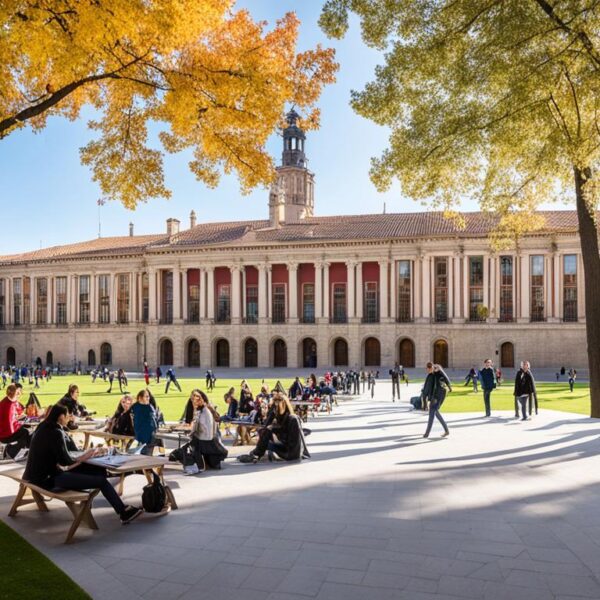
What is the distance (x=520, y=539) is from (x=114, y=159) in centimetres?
919

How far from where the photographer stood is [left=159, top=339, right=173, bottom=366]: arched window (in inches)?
2282

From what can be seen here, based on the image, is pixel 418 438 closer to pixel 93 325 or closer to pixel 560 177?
pixel 560 177

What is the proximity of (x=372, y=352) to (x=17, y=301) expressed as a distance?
38.6 metres

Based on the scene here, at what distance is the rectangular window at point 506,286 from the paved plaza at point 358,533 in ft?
130

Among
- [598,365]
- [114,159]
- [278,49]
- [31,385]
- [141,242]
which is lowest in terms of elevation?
[31,385]

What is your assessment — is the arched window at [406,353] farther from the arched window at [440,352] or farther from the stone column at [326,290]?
the stone column at [326,290]

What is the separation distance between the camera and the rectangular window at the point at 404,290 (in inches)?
2020

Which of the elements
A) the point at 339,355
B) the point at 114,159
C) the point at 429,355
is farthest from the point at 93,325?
the point at 114,159

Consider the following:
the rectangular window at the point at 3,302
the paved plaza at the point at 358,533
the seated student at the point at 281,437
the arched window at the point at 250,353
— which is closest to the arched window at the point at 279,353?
the arched window at the point at 250,353

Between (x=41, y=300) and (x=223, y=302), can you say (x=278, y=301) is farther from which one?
(x=41, y=300)

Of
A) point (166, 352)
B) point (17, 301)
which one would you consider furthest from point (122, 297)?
point (17, 301)

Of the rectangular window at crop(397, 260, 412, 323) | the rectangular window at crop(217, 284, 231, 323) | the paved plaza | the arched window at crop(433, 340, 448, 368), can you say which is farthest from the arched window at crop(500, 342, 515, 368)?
the paved plaza

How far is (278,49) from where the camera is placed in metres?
9.87

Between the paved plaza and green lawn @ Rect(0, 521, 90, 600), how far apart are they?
0.50ft
